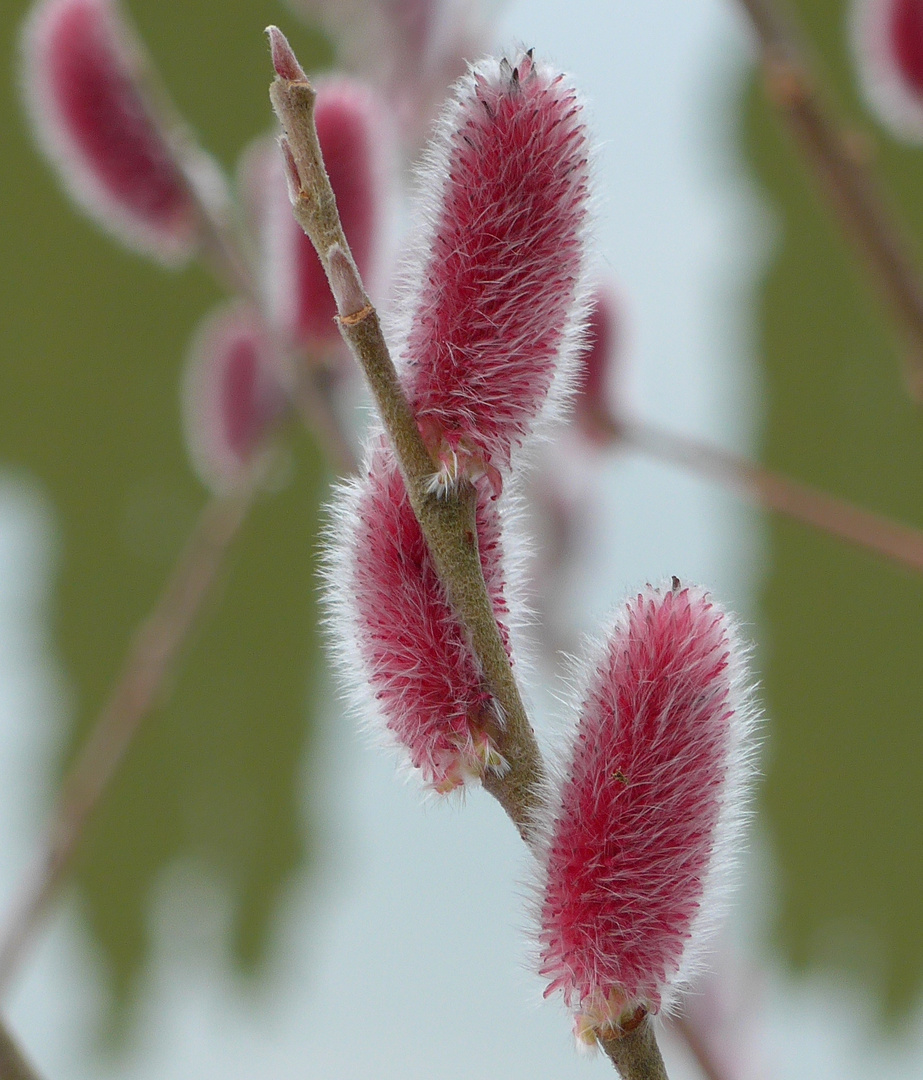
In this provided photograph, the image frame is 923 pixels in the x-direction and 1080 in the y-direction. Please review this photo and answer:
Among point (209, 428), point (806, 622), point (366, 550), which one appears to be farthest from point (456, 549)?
point (806, 622)

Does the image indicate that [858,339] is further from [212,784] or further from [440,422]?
[440,422]

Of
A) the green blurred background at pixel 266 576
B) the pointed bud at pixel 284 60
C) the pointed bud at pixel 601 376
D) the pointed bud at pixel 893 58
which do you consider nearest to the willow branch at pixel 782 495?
the pointed bud at pixel 601 376

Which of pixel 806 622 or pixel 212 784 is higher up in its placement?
pixel 806 622

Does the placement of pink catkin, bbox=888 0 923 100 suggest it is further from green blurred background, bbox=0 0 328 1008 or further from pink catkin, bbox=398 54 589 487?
green blurred background, bbox=0 0 328 1008

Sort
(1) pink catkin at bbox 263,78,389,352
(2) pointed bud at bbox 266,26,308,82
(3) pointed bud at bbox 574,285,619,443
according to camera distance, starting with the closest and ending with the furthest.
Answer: (2) pointed bud at bbox 266,26,308,82 → (1) pink catkin at bbox 263,78,389,352 → (3) pointed bud at bbox 574,285,619,443

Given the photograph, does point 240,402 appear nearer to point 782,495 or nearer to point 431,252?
point 782,495

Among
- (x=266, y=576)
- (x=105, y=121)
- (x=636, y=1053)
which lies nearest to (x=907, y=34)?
(x=105, y=121)

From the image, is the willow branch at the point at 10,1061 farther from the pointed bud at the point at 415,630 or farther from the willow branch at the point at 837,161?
the willow branch at the point at 837,161

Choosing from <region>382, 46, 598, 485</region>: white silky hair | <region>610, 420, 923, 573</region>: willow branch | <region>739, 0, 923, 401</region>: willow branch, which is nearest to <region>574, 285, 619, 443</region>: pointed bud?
<region>610, 420, 923, 573</region>: willow branch
